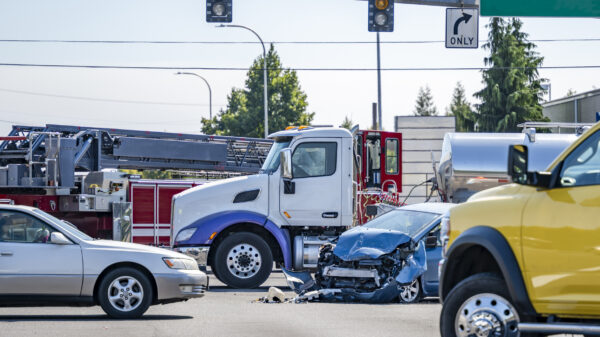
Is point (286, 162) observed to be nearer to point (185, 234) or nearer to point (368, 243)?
point (185, 234)

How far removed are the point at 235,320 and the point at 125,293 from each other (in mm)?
1428

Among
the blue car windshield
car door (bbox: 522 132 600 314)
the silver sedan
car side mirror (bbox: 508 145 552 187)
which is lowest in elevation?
the silver sedan

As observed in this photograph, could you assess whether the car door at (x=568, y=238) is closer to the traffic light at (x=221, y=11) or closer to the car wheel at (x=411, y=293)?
the car wheel at (x=411, y=293)

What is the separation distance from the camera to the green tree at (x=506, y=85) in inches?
2229

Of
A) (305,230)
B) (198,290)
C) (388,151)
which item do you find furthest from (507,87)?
(198,290)

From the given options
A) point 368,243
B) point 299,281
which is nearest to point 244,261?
point 299,281

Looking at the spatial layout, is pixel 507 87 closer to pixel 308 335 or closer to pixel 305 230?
pixel 305 230

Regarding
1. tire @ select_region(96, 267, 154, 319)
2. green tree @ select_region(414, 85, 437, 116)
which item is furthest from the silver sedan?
green tree @ select_region(414, 85, 437, 116)

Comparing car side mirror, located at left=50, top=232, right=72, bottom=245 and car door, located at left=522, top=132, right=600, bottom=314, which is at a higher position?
car door, located at left=522, top=132, right=600, bottom=314

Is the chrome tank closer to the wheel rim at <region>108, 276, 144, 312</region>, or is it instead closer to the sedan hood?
the sedan hood

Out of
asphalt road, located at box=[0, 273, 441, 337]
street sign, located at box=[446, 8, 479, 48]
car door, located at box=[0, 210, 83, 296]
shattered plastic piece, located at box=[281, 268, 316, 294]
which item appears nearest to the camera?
asphalt road, located at box=[0, 273, 441, 337]

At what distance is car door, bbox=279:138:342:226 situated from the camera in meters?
17.4

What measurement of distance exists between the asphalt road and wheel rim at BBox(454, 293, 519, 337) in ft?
9.53

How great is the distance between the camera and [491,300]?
768cm
